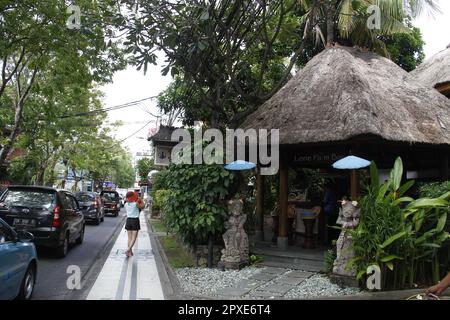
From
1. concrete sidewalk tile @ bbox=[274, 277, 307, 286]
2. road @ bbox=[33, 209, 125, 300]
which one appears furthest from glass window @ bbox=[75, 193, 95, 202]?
concrete sidewalk tile @ bbox=[274, 277, 307, 286]

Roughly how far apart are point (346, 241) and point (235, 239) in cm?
247

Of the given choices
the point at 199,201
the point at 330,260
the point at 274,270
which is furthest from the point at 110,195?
the point at 330,260

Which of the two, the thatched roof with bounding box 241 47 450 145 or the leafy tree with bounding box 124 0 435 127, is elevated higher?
the leafy tree with bounding box 124 0 435 127

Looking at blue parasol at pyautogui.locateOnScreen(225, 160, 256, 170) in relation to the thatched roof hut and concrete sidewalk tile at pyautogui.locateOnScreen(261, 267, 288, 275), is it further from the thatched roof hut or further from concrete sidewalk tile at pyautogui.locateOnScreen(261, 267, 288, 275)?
the thatched roof hut

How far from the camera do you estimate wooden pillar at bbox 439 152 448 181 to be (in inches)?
430

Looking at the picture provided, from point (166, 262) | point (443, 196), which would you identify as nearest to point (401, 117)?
point (443, 196)

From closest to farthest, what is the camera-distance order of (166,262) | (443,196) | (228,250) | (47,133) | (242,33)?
(443,196)
(228,250)
(166,262)
(242,33)
(47,133)

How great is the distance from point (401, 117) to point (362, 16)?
542cm

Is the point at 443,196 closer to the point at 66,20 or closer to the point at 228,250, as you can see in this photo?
the point at 228,250

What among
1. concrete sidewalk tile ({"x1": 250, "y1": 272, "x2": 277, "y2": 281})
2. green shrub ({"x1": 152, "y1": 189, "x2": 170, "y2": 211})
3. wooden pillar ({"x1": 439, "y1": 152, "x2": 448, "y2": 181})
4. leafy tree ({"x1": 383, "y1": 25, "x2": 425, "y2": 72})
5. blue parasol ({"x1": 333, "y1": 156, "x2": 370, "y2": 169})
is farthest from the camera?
leafy tree ({"x1": 383, "y1": 25, "x2": 425, "y2": 72})

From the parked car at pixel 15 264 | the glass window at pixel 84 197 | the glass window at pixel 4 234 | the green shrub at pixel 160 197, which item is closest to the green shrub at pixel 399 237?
the parked car at pixel 15 264

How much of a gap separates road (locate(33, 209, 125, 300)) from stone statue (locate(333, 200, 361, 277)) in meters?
4.59
